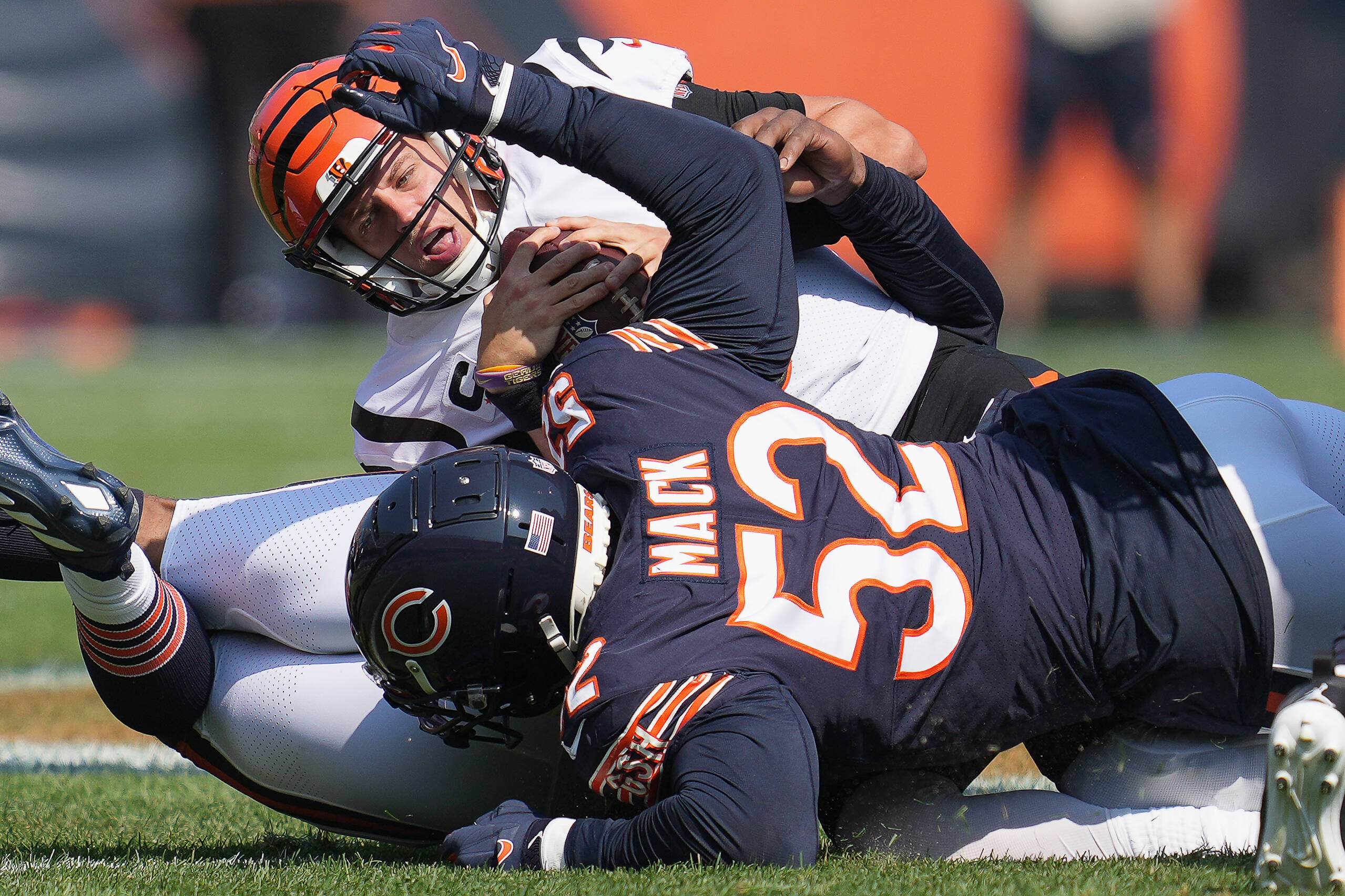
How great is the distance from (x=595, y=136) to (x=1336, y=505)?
1351mm

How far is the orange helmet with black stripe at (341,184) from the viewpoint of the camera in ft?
9.16

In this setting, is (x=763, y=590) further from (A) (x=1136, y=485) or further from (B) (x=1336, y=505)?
(B) (x=1336, y=505)

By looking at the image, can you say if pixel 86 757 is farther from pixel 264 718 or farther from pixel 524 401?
pixel 524 401

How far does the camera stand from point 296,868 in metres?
2.19

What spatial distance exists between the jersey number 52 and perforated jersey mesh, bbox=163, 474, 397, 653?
0.84 meters

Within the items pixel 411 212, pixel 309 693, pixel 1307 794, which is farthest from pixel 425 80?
pixel 1307 794

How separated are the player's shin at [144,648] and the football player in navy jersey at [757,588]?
47 centimetres

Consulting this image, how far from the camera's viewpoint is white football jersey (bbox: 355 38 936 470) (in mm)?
2805

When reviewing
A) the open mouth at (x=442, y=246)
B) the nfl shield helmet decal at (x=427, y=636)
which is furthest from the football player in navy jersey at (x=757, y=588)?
the open mouth at (x=442, y=246)

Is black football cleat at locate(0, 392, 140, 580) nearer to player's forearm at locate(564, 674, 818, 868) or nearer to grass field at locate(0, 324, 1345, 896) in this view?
grass field at locate(0, 324, 1345, 896)

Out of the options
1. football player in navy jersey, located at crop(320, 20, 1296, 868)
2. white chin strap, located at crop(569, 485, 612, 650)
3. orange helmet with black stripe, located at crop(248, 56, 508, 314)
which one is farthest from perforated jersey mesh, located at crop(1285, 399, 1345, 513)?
orange helmet with black stripe, located at crop(248, 56, 508, 314)

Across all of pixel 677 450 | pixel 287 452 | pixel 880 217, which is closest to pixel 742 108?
pixel 880 217

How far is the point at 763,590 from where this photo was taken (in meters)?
2.00

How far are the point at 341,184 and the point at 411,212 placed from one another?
143mm
